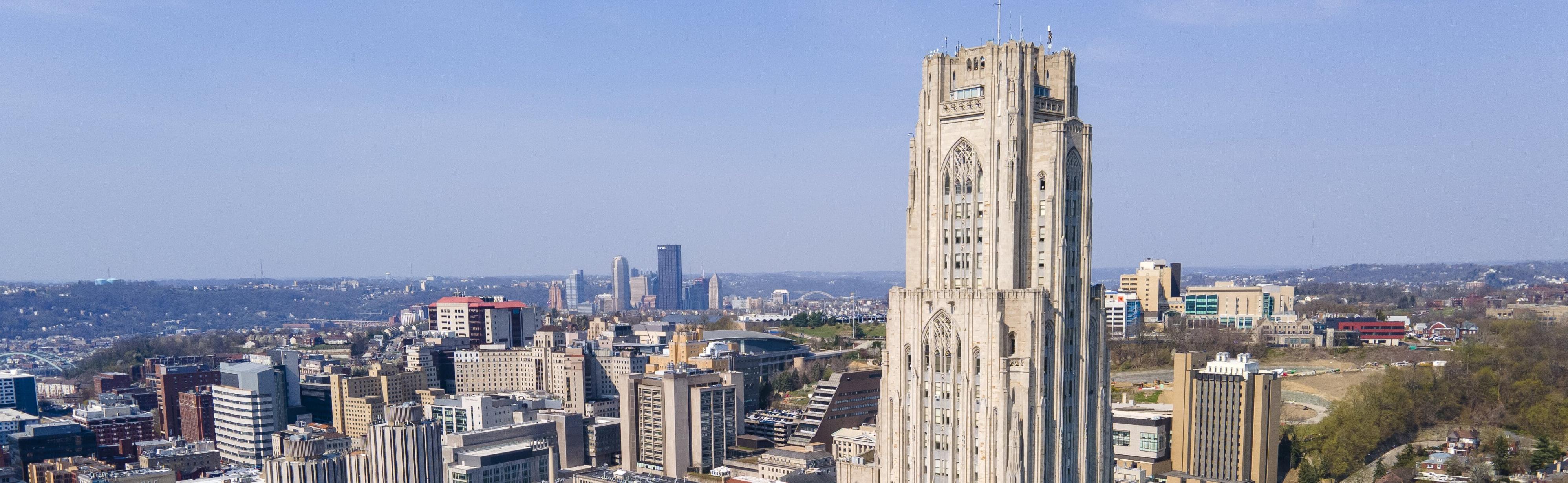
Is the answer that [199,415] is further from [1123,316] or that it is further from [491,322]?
[1123,316]

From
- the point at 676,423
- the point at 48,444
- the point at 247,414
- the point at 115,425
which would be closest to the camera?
the point at 676,423

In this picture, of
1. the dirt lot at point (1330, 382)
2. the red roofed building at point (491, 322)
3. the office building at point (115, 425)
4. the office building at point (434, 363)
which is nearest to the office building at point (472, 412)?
the office building at point (115, 425)

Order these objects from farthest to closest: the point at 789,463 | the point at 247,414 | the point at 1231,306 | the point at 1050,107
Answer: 1. the point at 1231,306
2. the point at 247,414
3. the point at 789,463
4. the point at 1050,107

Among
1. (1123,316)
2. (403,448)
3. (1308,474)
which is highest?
→ (403,448)

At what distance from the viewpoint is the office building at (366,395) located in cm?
9488

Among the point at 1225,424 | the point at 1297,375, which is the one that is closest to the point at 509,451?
the point at 1225,424

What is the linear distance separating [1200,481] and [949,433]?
1467 inches

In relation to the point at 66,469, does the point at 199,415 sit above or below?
below

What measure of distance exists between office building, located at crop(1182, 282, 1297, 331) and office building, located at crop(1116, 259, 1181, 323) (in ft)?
8.75

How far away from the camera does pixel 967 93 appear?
23.9 m

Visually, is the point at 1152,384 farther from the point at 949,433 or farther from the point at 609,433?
the point at 949,433

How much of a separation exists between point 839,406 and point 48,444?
5702cm

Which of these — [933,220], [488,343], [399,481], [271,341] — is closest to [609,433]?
[399,481]

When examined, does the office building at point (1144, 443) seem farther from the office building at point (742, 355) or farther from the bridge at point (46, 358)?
the bridge at point (46, 358)
